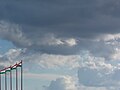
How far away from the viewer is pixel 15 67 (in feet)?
464

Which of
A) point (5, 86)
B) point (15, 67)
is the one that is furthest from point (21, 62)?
point (5, 86)

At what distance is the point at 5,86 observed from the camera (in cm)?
14188

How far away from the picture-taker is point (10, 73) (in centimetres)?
13638

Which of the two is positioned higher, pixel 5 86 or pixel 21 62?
pixel 21 62

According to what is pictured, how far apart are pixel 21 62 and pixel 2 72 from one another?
11.2 meters

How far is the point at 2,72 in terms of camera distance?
142 meters

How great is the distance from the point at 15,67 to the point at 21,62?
5590 millimetres

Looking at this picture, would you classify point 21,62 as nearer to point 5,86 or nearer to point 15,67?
point 15,67

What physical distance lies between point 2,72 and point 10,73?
7.10m

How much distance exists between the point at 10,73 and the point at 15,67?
568 cm

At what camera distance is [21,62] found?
13750 cm

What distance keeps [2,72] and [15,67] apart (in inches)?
252

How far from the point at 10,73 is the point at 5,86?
354 inches
